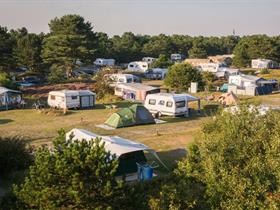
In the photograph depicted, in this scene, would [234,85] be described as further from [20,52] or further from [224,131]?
[224,131]

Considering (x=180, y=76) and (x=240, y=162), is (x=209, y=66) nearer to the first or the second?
(x=180, y=76)

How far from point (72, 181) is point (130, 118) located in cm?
1544

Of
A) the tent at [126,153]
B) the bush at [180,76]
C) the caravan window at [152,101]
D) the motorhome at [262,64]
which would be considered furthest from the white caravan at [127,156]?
the motorhome at [262,64]

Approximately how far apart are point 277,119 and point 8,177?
10315 mm

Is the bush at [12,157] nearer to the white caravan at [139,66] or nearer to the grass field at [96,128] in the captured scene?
the grass field at [96,128]

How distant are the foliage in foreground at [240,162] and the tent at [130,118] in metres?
11.4

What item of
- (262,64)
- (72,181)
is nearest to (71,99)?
(72,181)

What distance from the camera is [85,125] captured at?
2538 cm

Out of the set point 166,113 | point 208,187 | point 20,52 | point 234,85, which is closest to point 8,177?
point 208,187

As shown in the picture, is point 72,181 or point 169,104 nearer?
point 72,181

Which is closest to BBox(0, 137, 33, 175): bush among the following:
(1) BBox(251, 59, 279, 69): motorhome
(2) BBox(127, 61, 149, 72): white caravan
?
(2) BBox(127, 61, 149, 72): white caravan

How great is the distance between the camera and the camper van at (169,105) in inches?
1090

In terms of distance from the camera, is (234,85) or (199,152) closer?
(199,152)

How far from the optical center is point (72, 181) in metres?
9.38
